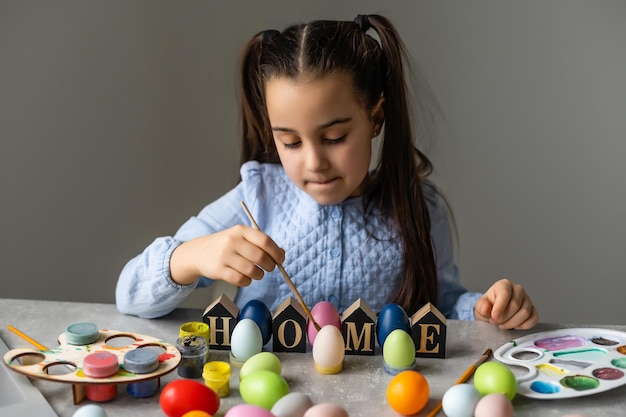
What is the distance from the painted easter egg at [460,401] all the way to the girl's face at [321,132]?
1.44ft

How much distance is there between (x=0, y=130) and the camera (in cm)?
200

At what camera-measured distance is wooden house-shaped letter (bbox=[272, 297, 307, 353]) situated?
1.13m

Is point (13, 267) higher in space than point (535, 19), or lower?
lower

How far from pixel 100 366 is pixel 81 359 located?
0.06 m

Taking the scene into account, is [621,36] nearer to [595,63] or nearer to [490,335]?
[595,63]

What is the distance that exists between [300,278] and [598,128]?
1180 millimetres

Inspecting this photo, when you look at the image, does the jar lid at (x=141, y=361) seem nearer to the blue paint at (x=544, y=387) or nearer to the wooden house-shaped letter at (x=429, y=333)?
the wooden house-shaped letter at (x=429, y=333)

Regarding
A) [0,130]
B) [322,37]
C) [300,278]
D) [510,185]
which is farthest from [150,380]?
[510,185]

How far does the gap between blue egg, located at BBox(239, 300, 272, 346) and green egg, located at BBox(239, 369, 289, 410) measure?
0.14 metres

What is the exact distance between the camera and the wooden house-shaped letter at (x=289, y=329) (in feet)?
3.70

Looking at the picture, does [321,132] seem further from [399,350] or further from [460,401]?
[460,401]

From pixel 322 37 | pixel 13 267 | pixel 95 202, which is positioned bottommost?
pixel 13 267

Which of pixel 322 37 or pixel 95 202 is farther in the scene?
pixel 95 202

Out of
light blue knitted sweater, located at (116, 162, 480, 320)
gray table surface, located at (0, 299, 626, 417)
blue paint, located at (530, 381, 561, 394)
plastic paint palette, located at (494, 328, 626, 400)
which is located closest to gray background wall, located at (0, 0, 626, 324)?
light blue knitted sweater, located at (116, 162, 480, 320)
